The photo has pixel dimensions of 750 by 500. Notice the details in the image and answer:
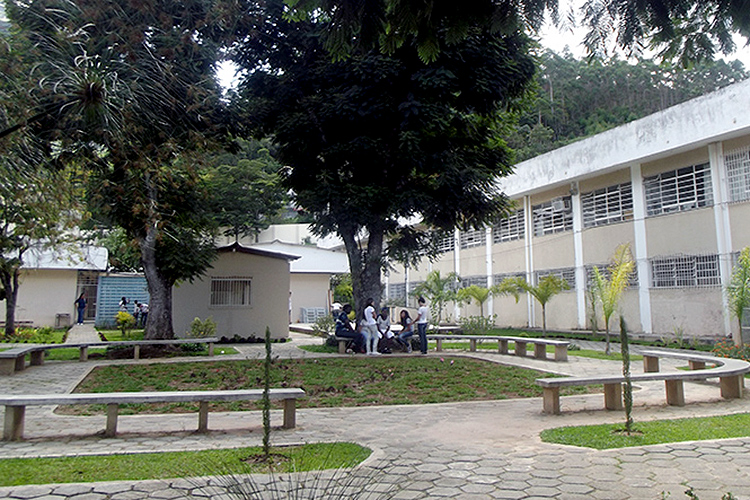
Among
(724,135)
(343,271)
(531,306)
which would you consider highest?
(724,135)

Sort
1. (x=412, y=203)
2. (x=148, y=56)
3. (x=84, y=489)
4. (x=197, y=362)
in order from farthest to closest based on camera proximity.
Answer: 1. (x=412, y=203)
2. (x=197, y=362)
3. (x=148, y=56)
4. (x=84, y=489)

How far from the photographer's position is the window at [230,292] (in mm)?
20312

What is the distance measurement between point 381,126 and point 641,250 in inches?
406

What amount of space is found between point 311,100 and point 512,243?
15.0 metres

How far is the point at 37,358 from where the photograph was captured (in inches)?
531

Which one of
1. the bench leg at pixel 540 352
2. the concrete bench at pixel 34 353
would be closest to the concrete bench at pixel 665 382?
the bench leg at pixel 540 352

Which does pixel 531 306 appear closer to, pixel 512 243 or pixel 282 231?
pixel 512 243

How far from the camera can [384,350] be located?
51.2 feet

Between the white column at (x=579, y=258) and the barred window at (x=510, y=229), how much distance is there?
12.3 feet

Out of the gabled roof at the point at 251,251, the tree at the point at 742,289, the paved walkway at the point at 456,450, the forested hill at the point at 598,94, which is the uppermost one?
the forested hill at the point at 598,94

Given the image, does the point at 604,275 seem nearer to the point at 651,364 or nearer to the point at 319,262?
the point at 651,364

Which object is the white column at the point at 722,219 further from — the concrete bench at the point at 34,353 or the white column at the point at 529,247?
the concrete bench at the point at 34,353

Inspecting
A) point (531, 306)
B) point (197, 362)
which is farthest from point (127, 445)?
point (531, 306)

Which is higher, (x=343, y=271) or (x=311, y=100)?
(x=311, y=100)
